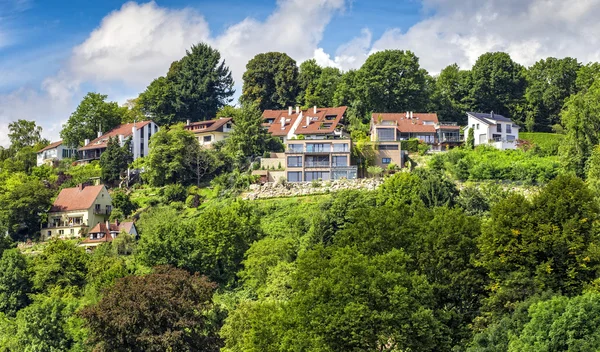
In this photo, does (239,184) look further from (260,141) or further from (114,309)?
(114,309)

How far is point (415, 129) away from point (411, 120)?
207cm

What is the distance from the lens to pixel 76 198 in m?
86.2

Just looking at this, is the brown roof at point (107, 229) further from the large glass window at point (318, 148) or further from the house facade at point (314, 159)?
the large glass window at point (318, 148)

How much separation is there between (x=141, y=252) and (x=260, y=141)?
86.3ft

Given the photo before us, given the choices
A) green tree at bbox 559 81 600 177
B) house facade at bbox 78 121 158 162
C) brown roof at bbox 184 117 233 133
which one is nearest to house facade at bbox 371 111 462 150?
brown roof at bbox 184 117 233 133

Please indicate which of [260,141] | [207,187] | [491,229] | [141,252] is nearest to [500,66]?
[260,141]

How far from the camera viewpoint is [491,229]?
43.7 metres

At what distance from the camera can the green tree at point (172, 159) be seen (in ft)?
280

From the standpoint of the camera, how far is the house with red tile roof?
7794 cm

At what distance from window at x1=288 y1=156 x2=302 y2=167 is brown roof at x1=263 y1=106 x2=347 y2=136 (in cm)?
779

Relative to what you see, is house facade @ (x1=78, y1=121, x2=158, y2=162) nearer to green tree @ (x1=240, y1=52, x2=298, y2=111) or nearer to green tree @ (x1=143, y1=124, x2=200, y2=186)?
green tree @ (x1=143, y1=124, x2=200, y2=186)

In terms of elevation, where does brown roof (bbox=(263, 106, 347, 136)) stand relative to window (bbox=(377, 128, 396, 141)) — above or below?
above

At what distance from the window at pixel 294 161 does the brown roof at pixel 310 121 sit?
779 centimetres

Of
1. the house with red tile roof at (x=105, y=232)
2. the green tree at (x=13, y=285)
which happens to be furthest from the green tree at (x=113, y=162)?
the green tree at (x=13, y=285)
